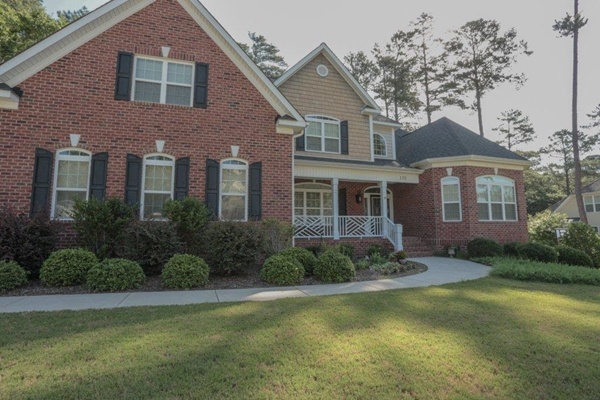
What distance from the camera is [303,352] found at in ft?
11.6

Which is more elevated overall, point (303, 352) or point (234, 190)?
point (234, 190)

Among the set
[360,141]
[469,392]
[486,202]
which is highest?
[360,141]

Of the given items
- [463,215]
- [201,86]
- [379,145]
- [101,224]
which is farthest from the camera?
[379,145]

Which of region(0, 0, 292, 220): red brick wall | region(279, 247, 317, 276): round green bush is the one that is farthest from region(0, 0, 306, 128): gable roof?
region(279, 247, 317, 276): round green bush

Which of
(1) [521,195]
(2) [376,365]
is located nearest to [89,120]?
(2) [376,365]

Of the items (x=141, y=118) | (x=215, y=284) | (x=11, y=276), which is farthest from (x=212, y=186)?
(x=11, y=276)

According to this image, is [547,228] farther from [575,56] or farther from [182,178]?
[182,178]

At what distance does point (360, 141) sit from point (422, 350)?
12.6 meters

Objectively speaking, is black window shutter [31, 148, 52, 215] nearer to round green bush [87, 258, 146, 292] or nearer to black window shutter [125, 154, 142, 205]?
black window shutter [125, 154, 142, 205]

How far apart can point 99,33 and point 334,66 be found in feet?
30.8

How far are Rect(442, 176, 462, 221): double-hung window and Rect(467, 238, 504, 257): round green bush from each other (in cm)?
157

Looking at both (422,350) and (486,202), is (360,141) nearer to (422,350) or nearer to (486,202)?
(486,202)

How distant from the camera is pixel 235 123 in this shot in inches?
415

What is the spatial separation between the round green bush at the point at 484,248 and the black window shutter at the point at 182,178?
35.3ft
